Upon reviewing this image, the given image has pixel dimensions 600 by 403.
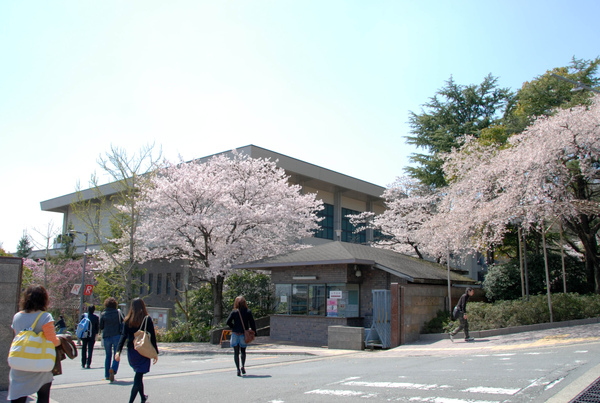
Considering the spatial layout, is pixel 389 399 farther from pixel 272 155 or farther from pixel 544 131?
pixel 272 155

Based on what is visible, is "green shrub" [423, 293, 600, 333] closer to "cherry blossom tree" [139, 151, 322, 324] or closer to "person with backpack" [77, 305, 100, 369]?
"cherry blossom tree" [139, 151, 322, 324]

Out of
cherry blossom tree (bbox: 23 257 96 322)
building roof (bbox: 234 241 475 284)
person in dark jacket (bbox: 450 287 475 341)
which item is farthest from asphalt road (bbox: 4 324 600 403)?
cherry blossom tree (bbox: 23 257 96 322)

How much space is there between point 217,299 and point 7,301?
1614 cm

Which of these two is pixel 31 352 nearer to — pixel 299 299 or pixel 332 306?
pixel 332 306

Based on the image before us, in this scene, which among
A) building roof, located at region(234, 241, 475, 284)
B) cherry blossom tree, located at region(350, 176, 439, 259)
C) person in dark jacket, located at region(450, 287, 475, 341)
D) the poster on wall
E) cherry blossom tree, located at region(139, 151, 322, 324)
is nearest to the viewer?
person in dark jacket, located at region(450, 287, 475, 341)

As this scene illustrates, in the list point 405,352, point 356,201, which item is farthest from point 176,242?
point 356,201

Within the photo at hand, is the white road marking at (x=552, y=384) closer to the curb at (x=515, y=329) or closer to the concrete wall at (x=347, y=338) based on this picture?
the concrete wall at (x=347, y=338)

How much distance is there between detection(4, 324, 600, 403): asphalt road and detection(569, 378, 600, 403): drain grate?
11 centimetres

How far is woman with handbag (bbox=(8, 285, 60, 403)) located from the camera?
5258 mm

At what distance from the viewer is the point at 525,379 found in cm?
810

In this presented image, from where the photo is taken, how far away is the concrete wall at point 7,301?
26.1 feet

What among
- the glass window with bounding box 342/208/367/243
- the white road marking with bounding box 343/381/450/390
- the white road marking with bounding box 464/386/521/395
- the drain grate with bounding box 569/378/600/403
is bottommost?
the white road marking with bounding box 343/381/450/390

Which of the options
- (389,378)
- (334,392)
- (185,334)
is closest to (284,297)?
(185,334)

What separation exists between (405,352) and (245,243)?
1138cm
